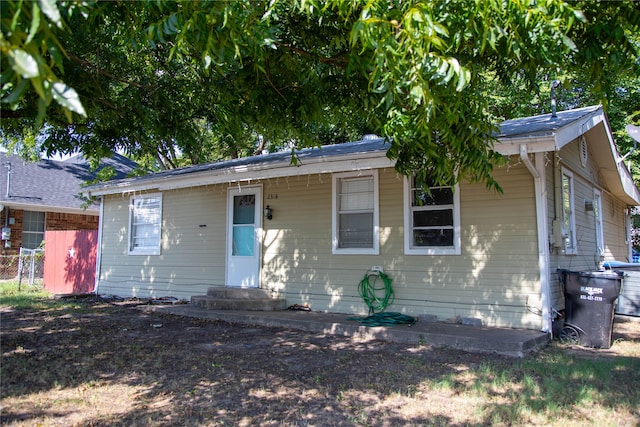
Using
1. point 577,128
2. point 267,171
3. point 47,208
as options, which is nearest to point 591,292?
point 577,128

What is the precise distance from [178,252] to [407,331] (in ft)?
20.1

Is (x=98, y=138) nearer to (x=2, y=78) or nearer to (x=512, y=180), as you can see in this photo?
(x=2, y=78)

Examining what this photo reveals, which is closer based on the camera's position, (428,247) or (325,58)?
(325,58)

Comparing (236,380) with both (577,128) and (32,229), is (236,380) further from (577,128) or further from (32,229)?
(32,229)

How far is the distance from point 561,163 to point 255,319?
18.6 ft

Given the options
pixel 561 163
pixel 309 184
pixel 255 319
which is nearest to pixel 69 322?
pixel 255 319

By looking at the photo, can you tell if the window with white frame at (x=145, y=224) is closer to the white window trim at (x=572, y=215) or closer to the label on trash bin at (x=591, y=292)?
the white window trim at (x=572, y=215)

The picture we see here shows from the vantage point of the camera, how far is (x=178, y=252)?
1072cm

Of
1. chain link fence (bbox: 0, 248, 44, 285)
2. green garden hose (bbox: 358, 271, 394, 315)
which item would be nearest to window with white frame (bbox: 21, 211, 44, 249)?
chain link fence (bbox: 0, 248, 44, 285)

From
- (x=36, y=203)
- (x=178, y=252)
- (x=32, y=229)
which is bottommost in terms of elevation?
(x=178, y=252)

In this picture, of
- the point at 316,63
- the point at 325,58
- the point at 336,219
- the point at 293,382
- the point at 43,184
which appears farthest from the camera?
the point at 43,184

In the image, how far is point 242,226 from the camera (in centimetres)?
986

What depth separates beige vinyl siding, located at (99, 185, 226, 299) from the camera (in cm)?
1020

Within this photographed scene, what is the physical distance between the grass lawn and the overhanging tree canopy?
78.8 inches
